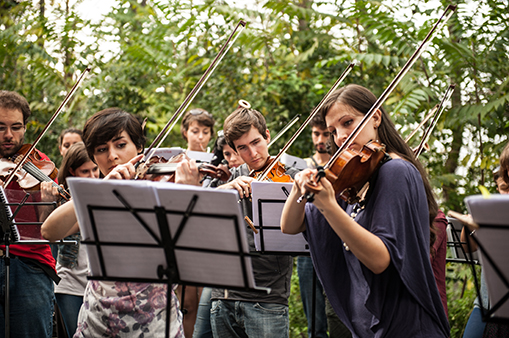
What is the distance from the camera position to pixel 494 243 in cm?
139

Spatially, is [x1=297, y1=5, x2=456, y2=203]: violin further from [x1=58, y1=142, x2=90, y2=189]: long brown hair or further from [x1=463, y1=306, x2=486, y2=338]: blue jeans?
[x1=58, y1=142, x2=90, y2=189]: long brown hair

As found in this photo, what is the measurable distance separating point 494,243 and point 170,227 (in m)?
1.07

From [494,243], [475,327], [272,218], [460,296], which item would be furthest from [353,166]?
[460,296]

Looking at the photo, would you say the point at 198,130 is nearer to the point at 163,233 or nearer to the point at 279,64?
the point at 279,64

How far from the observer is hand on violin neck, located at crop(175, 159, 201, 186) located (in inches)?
85.3

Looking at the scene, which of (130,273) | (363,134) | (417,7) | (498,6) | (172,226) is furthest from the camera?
(417,7)

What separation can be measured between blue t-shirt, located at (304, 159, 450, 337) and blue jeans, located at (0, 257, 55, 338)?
179 cm

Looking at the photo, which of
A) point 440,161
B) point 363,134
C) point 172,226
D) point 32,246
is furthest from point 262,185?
point 440,161

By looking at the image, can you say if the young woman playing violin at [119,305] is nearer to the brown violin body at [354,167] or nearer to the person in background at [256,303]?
the person in background at [256,303]

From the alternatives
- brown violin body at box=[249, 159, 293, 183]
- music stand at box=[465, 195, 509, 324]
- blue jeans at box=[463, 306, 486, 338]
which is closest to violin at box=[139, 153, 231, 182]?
brown violin body at box=[249, 159, 293, 183]

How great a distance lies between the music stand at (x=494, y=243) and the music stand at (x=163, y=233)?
2.46 feet

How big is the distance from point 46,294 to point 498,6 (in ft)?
14.4

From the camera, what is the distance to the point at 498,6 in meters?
4.36

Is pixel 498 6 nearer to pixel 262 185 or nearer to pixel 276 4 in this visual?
pixel 276 4
